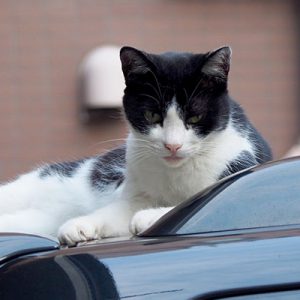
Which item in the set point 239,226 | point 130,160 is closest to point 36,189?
point 130,160

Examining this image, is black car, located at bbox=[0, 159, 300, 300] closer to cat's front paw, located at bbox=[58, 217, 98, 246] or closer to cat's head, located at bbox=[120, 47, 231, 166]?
cat's front paw, located at bbox=[58, 217, 98, 246]

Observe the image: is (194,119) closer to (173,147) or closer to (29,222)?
(173,147)

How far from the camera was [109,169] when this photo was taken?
10.7 feet

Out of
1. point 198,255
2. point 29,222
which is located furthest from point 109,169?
point 198,255

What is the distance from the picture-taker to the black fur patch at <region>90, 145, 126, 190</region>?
317 cm

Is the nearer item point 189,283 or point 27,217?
point 189,283

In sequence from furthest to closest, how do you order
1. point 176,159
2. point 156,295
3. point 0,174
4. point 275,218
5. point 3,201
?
point 0,174
point 3,201
point 176,159
point 275,218
point 156,295

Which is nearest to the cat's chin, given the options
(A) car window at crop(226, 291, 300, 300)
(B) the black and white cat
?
(B) the black and white cat

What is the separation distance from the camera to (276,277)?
166 centimetres

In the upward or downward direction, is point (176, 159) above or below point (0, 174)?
above

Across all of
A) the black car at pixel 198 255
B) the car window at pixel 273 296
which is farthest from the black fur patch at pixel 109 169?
the car window at pixel 273 296

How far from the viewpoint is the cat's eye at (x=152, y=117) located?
2.87 metres

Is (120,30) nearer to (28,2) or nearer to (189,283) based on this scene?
(28,2)

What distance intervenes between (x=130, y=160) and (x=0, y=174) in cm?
460
